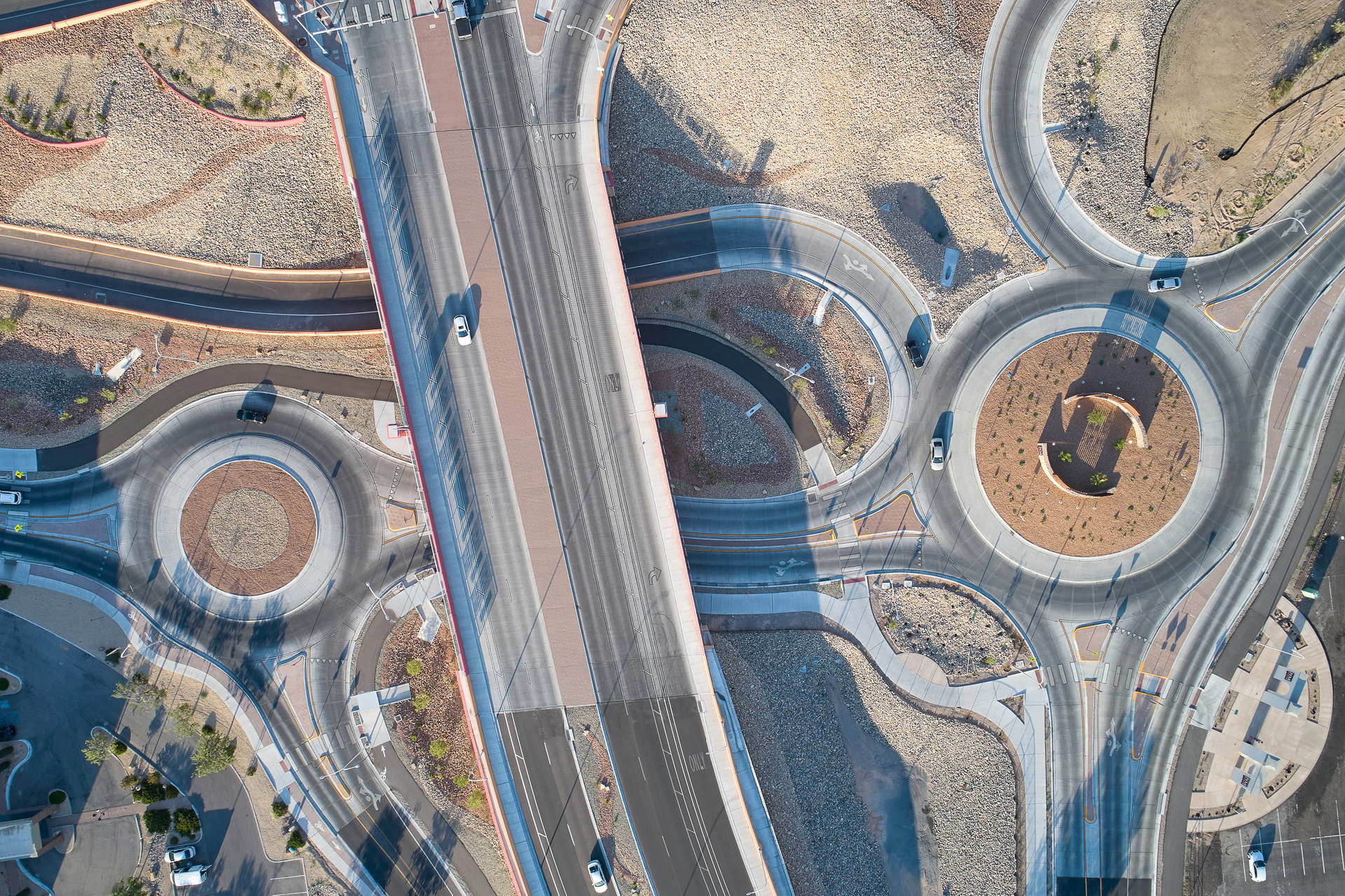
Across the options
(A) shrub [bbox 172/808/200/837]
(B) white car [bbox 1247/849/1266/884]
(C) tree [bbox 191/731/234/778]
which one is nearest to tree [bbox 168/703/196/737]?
(C) tree [bbox 191/731/234/778]

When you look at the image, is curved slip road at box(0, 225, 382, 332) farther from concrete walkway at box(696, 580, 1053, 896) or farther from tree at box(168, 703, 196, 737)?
concrete walkway at box(696, 580, 1053, 896)

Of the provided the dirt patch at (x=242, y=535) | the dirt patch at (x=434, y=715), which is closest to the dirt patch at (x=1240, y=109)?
the dirt patch at (x=434, y=715)

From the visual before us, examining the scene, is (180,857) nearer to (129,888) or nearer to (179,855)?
(179,855)

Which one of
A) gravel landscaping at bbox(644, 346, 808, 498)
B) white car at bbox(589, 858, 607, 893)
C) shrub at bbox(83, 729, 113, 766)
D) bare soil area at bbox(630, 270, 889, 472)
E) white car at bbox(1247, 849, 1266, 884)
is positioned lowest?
white car at bbox(589, 858, 607, 893)

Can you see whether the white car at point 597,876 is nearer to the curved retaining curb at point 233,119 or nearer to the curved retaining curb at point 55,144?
the curved retaining curb at point 233,119

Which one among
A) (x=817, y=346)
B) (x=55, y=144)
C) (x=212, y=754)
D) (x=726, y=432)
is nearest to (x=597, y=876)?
(x=212, y=754)
